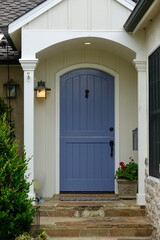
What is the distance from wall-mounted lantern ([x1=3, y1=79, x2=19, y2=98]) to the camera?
324 inches

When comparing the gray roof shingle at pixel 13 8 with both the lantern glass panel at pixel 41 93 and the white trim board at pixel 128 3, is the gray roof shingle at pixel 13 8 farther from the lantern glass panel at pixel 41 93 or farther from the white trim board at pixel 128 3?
the white trim board at pixel 128 3

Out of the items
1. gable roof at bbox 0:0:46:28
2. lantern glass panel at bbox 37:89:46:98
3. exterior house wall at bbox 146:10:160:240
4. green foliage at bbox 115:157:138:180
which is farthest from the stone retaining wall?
gable roof at bbox 0:0:46:28

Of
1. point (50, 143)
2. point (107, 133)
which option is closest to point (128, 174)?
point (107, 133)

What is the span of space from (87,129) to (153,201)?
2358mm

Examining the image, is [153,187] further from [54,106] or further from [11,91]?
[11,91]

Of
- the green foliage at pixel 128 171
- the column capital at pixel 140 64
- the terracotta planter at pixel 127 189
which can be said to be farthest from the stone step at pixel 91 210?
the column capital at pixel 140 64

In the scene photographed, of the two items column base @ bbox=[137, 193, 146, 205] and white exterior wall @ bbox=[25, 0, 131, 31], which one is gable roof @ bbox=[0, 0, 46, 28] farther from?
column base @ bbox=[137, 193, 146, 205]

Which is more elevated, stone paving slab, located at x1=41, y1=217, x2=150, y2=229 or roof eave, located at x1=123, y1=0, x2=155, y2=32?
roof eave, located at x1=123, y1=0, x2=155, y2=32

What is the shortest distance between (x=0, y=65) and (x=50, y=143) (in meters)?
1.88

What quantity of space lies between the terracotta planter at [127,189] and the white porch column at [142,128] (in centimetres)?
51

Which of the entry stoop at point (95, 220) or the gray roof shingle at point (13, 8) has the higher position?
the gray roof shingle at point (13, 8)

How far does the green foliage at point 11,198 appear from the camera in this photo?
5.71 meters

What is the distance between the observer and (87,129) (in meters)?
8.02

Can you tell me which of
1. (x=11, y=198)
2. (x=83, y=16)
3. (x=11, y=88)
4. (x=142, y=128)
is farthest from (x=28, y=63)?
(x=11, y=198)
